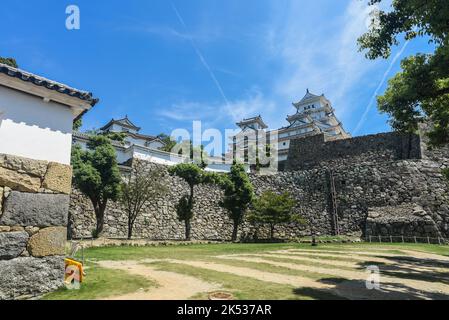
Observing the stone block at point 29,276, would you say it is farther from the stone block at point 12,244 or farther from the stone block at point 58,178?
the stone block at point 58,178

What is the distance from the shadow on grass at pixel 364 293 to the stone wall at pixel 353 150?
2286cm

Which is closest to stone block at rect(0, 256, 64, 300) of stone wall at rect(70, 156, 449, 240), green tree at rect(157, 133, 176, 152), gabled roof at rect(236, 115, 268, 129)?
stone wall at rect(70, 156, 449, 240)

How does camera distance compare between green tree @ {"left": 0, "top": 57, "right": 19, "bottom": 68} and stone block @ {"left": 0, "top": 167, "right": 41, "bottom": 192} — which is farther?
green tree @ {"left": 0, "top": 57, "right": 19, "bottom": 68}

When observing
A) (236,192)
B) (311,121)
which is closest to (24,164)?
(236,192)

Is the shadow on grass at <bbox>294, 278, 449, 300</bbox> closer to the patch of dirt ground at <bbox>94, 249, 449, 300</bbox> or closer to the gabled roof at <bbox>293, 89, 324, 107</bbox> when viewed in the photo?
the patch of dirt ground at <bbox>94, 249, 449, 300</bbox>

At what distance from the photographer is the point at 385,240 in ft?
68.1

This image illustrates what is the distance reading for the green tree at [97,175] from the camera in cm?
1703

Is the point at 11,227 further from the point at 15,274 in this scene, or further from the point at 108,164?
the point at 108,164

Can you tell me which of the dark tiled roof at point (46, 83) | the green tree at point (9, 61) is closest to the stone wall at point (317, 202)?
the green tree at point (9, 61)

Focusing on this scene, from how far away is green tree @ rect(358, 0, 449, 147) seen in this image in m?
5.86

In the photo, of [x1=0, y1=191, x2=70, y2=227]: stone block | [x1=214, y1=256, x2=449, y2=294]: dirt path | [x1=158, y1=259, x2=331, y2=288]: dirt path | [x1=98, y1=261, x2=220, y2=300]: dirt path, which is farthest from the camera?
[x1=214, y1=256, x2=449, y2=294]: dirt path

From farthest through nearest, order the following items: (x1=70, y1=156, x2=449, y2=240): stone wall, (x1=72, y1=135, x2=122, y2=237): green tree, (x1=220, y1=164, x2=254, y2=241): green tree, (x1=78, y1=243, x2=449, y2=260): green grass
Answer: (x1=220, y1=164, x2=254, y2=241): green tree
(x1=70, y1=156, x2=449, y2=240): stone wall
(x1=72, y1=135, x2=122, y2=237): green tree
(x1=78, y1=243, x2=449, y2=260): green grass

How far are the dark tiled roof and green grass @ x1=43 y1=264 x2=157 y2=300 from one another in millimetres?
3766

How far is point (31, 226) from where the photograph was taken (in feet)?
18.6
